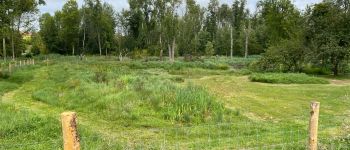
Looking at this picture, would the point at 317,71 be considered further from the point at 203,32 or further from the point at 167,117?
the point at 203,32

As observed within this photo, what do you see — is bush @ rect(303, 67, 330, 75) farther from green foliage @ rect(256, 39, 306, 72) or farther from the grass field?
the grass field

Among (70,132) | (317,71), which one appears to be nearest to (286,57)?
(317,71)

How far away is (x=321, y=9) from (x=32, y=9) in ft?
89.3

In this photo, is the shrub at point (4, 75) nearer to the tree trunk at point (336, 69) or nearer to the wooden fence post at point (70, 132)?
the tree trunk at point (336, 69)

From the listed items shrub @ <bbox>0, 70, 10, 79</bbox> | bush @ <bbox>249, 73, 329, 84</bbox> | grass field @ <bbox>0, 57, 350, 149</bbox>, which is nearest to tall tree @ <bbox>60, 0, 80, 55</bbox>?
shrub @ <bbox>0, 70, 10, 79</bbox>

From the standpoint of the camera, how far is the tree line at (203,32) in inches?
1294

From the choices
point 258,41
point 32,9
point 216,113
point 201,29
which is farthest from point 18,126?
point 201,29

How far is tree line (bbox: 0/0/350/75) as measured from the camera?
32.9 meters

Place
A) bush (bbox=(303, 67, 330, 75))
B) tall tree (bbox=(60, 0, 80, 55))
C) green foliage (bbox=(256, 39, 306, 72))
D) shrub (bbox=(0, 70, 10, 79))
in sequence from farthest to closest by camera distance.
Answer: tall tree (bbox=(60, 0, 80, 55)) < green foliage (bbox=(256, 39, 306, 72)) < bush (bbox=(303, 67, 330, 75)) < shrub (bbox=(0, 70, 10, 79))

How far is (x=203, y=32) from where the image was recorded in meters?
80.4

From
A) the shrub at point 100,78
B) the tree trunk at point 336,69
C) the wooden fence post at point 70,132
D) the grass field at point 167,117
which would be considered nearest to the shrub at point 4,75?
the grass field at point 167,117

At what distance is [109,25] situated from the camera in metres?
65.0

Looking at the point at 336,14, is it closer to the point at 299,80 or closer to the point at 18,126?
the point at 299,80

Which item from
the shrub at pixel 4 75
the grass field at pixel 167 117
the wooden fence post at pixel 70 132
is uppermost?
the wooden fence post at pixel 70 132
